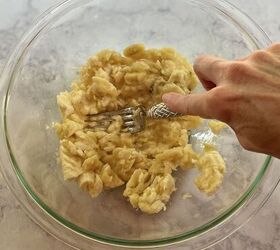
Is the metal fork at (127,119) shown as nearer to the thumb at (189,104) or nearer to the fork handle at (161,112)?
the fork handle at (161,112)

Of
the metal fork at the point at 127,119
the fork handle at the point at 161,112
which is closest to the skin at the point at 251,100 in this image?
the fork handle at the point at 161,112

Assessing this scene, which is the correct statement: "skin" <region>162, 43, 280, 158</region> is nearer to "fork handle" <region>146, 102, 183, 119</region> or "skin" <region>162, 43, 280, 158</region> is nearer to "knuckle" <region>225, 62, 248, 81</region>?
"knuckle" <region>225, 62, 248, 81</region>

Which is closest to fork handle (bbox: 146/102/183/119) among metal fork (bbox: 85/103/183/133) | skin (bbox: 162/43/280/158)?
metal fork (bbox: 85/103/183/133)

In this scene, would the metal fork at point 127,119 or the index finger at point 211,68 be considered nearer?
the index finger at point 211,68

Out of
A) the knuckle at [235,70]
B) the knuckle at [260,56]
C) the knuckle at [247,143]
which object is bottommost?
the knuckle at [247,143]

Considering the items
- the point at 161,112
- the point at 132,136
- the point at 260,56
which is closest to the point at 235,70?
the point at 260,56

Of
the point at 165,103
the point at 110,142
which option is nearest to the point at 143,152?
the point at 110,142

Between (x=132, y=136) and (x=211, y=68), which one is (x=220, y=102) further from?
(x=132, y=136)
